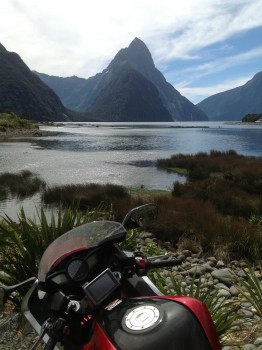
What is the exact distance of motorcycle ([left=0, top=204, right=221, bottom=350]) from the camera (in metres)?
1.45

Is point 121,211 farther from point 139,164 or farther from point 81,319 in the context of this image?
point 139,164

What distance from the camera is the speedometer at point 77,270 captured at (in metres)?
1.84

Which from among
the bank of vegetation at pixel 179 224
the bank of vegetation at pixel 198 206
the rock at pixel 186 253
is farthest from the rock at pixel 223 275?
the rock at pixel 186 253

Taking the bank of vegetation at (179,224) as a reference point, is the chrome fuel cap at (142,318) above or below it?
above

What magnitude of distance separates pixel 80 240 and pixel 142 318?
651 mm

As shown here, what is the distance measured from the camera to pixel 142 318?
1523 mm

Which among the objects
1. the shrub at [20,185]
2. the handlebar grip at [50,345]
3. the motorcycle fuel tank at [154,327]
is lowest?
the shrub at [20,185]

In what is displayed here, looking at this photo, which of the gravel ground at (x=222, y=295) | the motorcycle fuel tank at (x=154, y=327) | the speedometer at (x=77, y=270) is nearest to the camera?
the motorcycle fuel tank at (x=154, y=327)

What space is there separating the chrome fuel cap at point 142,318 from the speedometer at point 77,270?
15.2 inches

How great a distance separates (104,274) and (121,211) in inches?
420

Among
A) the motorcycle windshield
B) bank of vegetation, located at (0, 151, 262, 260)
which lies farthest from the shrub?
the motorcycle windshield

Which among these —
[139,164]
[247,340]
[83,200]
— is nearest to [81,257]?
[247,340]

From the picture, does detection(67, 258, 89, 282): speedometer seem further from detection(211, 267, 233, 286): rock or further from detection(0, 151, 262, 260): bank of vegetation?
detection(211, 267, 233, 286): rock

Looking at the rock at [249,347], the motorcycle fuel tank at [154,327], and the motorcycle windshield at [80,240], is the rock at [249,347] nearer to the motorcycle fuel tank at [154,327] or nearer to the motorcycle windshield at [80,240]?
the motorcycle windshield at [80,240]
